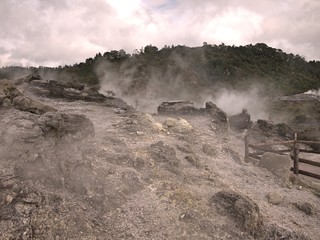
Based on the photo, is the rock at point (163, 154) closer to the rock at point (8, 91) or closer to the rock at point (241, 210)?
the rock at point (241, 210)

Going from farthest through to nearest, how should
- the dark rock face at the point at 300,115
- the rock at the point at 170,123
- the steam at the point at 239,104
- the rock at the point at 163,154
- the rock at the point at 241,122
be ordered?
1. the steam at the point at 239,104
2. the dark rock face at the point at 300,115
3. the rock at the point at 241,122
4. the rock at the point at 170,123
5. the rock at the point at 163,154

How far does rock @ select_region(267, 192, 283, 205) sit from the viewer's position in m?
8.53

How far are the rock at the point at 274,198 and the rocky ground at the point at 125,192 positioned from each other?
0.03m

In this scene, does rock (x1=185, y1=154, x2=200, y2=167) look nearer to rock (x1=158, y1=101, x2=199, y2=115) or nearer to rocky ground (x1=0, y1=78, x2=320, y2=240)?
rocky ground (x1=0, y1=78, x2=320, y2=240)

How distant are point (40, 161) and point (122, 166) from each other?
246cm

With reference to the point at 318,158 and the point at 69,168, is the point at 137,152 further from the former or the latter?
the point at 318,158

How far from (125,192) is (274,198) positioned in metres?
4.01

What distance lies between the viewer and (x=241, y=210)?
7168 mm

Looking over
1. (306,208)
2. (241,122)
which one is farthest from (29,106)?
(241,122)

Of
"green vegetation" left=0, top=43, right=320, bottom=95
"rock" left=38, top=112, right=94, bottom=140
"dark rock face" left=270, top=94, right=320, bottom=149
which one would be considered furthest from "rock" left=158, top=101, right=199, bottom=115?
"green vegetation" left=0, top=43, right=320, bottom=95

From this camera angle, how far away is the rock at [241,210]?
691cm

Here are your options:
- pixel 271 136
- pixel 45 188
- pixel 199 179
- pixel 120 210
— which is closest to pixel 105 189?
pixel 120 210

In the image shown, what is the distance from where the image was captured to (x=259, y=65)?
62125 mm

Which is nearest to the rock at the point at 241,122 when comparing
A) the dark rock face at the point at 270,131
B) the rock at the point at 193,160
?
the dark rock face at the point at 270,131
